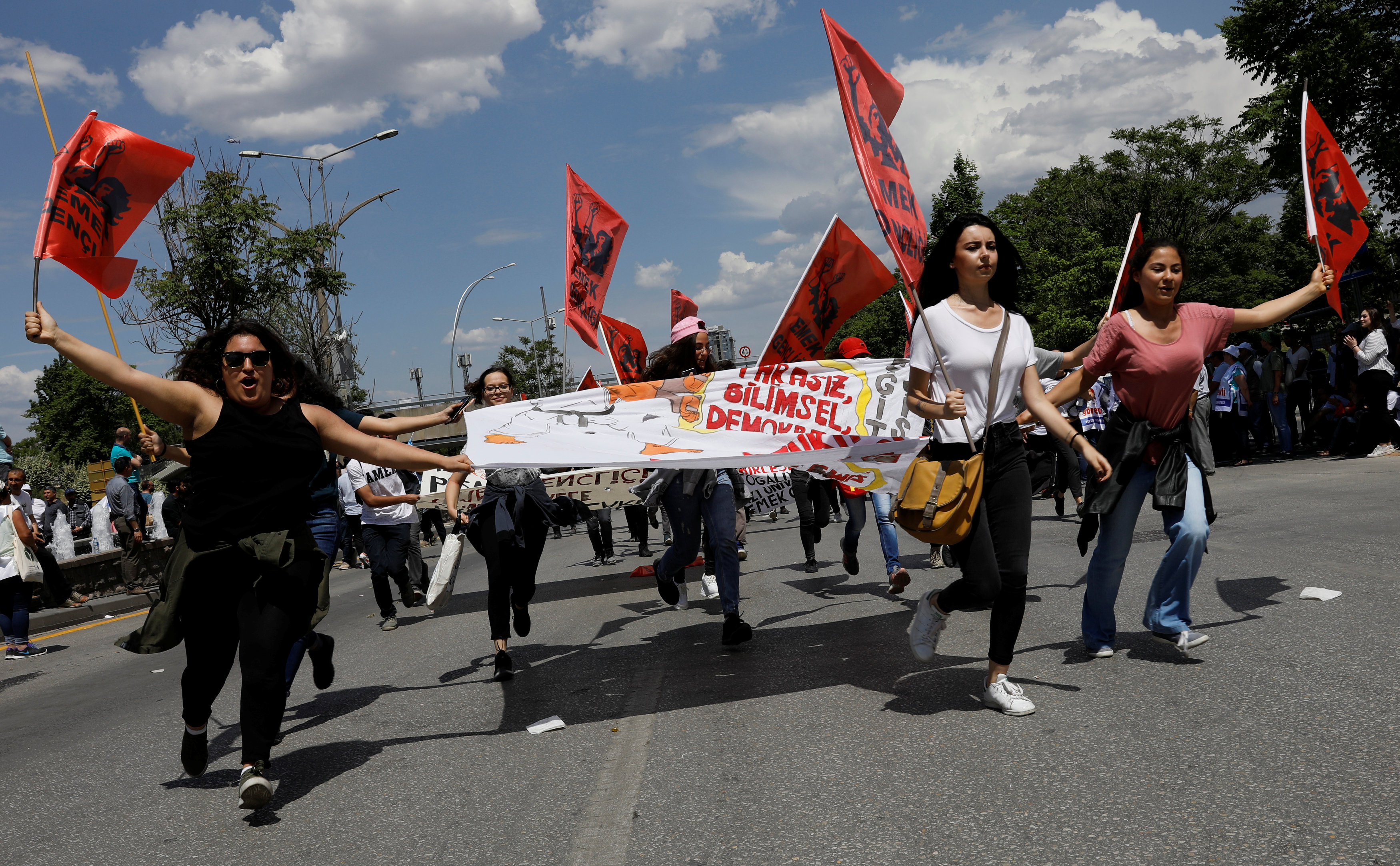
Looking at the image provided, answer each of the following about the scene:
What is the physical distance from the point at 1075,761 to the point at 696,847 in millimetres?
1386

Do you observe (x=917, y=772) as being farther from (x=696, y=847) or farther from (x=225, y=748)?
(x=225, y=748)

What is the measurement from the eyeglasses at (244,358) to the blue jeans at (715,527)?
303 cm

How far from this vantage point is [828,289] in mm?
8133

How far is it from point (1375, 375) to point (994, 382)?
38.9ft

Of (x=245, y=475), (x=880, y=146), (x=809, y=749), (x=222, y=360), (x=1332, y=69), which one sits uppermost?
(x=1332, y=69)

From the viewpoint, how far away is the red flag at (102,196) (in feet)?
16.8

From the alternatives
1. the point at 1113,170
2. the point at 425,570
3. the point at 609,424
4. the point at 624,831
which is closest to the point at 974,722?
the point at 624,831

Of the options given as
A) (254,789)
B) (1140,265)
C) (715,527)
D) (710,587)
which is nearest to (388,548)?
(710,587)

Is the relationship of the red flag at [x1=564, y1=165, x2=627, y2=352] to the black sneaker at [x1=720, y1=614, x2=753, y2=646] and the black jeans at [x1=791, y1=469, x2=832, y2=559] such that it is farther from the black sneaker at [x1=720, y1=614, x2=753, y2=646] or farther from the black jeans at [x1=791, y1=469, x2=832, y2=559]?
the black sneaker at [x1=720, y1=614, x2=753, y2=646]

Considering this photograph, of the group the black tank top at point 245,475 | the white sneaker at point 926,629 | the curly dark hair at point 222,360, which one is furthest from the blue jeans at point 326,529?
the white sneaker at point 926,629

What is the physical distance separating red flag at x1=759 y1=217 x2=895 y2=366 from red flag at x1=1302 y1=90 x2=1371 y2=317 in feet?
9.11

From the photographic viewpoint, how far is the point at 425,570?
12.4 metres

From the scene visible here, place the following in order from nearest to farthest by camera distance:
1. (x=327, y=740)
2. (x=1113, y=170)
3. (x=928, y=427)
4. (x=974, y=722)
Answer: (x=974, y=722)
(x=928, y=427)
(x=327, y=740)
(x=1113, y=170)

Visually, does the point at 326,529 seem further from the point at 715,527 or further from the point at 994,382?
the point at 994,382
